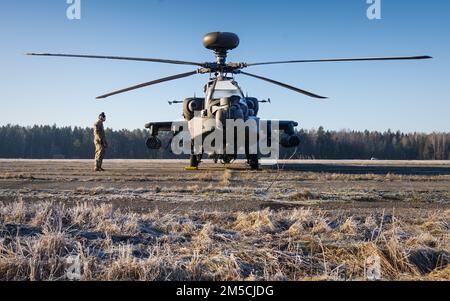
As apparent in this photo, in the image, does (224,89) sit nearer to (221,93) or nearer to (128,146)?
(221,93)

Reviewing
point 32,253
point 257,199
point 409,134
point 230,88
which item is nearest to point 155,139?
point 230,88

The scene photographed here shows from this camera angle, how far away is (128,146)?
9669 centimetres

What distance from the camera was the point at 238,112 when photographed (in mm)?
16203

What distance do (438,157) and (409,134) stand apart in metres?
24.1

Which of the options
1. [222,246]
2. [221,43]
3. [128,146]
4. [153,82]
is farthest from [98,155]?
[128,146]

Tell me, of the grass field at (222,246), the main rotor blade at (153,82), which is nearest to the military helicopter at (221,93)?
the main rotor blade at (153,82)

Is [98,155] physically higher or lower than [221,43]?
lower

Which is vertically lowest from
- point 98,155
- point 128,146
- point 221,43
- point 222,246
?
point 222,246

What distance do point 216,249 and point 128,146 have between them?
314 ft

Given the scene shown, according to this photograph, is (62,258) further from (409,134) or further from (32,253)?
(409,134)

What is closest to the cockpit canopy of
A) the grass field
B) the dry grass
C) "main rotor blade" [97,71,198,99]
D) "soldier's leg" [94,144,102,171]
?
"main rotor blade" [97,71,198,99]

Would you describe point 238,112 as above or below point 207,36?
below

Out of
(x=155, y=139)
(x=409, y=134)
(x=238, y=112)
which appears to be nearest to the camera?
(x=238, y=112)
